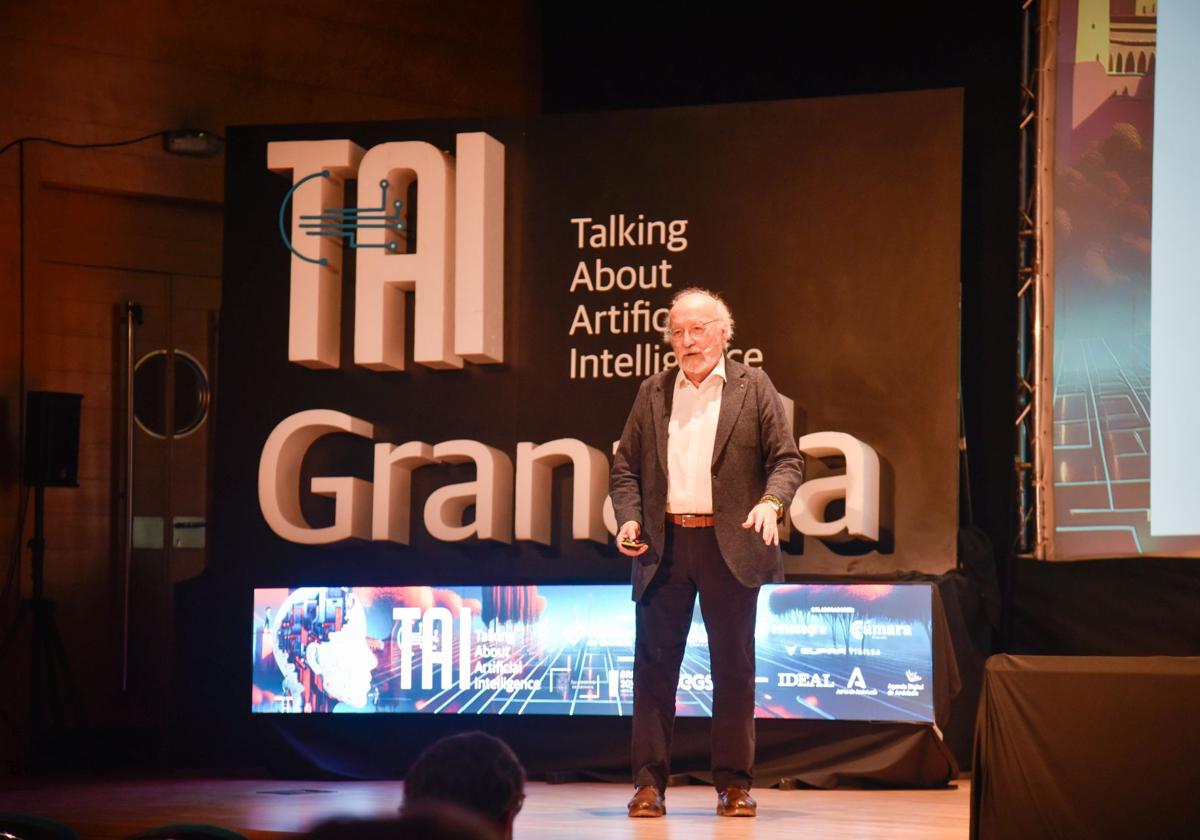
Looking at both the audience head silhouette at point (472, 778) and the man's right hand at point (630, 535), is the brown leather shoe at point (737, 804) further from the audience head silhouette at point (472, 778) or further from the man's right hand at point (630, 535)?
the audience head silhouette at point (472, 778)

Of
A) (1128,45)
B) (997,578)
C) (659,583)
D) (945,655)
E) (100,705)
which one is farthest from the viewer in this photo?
(100,705)

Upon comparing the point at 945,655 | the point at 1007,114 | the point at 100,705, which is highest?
the point at 1007,114

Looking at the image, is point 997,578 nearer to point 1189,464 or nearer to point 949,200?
point 1189,464

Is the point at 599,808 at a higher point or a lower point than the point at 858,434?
lower

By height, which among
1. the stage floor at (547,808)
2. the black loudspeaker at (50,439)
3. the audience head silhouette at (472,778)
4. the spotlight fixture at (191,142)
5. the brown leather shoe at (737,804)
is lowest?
the stage floor at (547,808)

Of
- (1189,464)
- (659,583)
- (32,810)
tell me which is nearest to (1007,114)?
(1189,464)

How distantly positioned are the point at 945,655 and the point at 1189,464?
1104 mm

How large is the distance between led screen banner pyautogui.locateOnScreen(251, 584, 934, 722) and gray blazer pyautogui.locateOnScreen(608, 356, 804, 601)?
4.22ft

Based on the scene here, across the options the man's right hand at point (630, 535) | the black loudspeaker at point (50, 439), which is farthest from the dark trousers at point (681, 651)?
the black loudspeaker at point (50, 439)

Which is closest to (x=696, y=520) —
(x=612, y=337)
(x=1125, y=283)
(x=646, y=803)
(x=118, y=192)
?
(x=646, y=803)

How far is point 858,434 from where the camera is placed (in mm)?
5762

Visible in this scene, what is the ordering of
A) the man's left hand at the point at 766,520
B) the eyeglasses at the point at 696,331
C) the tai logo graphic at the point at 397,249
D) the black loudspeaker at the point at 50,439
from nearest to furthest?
the man's left hand at the point at 766,520
the eyeglasses at the point at 696,331
the tai logo graphic at the point at 397,249
the black loudspeaker at the point at 50,439

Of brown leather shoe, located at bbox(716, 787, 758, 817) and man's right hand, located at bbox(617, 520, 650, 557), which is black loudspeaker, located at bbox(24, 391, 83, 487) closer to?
Result: man's right hand, located at bbox(617, 520, 650, 557)

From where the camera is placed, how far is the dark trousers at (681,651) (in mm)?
4195
